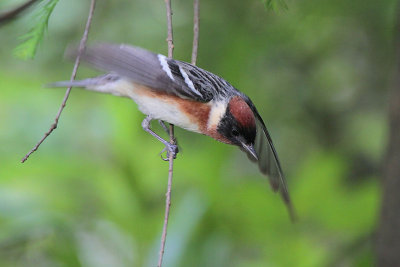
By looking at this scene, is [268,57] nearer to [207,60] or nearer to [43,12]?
[207,60]

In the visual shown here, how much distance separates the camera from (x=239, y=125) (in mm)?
3244

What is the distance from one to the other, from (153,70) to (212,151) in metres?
1.30

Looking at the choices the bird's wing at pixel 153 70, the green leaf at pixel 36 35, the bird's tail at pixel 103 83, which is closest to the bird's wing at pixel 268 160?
the bird's wing at pixel 153 70

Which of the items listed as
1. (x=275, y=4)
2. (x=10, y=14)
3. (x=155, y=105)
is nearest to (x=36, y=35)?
(x=155, y=105)

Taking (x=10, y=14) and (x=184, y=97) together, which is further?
(x=184, y=97)

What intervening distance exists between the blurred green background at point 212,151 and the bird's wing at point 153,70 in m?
0.96

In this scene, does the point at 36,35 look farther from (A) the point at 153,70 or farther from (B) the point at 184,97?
(B) the point at 184,97

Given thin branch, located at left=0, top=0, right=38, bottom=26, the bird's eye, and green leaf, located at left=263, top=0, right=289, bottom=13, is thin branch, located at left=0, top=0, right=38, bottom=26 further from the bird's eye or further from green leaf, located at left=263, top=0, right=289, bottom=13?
the bird's eye

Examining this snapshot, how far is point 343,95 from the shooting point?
209 inches

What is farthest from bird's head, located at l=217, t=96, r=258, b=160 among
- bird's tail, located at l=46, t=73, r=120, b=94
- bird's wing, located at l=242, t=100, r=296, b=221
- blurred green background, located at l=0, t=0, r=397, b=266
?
blurred green background, located at l=0, t=0, r=397, b=266

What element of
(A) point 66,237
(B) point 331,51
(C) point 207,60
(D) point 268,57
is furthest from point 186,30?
(A) point 66,237

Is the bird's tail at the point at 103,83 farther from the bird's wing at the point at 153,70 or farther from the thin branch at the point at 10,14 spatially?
the thin branch at the point at 10,14

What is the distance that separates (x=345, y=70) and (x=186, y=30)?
1.58 meters

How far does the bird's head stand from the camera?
3223 millimetres
